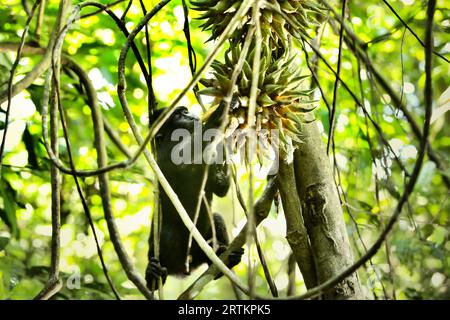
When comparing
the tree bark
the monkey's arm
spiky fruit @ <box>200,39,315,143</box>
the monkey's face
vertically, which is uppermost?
the monkey's face

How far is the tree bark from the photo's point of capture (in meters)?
1.40

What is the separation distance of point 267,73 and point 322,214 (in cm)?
44

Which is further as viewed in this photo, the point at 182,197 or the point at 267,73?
the point at 182,197

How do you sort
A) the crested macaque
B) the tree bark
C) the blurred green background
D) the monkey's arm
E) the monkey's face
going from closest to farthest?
the tree bark, the blurred green background, the monkey's arm, the crested macaque, the monkey's face

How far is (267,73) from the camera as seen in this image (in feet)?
4.74

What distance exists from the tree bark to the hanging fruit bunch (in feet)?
0.36

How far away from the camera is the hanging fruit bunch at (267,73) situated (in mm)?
1406

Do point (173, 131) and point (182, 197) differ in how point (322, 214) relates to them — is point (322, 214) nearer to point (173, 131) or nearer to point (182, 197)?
point (182, 197)

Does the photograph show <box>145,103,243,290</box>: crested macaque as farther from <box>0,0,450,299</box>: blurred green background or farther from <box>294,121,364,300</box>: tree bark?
<box>294,121,364,300</box>: tree bark

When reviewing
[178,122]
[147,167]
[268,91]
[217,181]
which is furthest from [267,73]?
[178,122]

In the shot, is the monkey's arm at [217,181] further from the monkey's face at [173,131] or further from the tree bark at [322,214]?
the tree bark at [322,214]

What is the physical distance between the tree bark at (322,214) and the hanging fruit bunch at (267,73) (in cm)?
11

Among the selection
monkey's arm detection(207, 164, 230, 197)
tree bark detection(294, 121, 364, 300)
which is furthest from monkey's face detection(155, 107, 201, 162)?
tree bark detection(294, 121, 364, 300)

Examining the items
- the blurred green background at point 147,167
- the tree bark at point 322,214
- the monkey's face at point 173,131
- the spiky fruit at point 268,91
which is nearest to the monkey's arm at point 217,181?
the blurred green background at point 147,167
